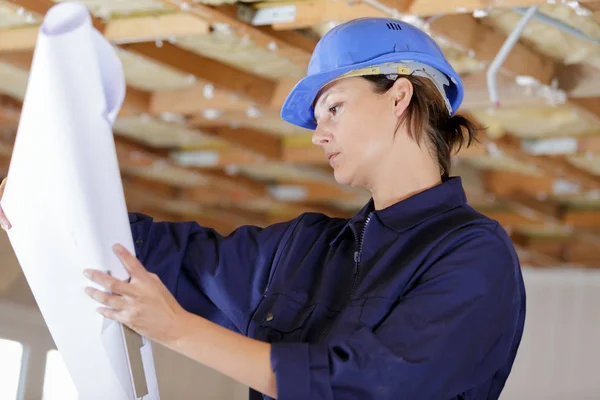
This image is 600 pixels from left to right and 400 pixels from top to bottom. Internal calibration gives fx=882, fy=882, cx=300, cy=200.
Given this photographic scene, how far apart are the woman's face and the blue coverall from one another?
0.31 ft

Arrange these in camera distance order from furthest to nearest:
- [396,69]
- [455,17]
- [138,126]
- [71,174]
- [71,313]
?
[138,126]
[455,17]
[396,69]
[71,313]
[71,174]

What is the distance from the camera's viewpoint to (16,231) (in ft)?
4.47

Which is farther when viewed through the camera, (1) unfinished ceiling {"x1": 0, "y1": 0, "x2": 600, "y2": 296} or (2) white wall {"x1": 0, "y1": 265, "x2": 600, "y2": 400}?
(2) white wall {"x1": 0, "y1": 265, "x2": 600, "y2": 400}

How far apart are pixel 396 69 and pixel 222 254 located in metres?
0.50

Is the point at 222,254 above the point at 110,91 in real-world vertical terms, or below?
below

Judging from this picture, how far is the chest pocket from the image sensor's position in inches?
59.3

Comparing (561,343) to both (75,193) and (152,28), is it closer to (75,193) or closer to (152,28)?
(152,28)

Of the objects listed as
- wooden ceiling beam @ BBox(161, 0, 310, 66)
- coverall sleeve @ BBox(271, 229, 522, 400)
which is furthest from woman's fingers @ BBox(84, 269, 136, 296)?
wooden ceiling beam @ BBox(161, 0, 310, 66)

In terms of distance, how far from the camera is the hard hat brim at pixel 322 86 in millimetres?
1542

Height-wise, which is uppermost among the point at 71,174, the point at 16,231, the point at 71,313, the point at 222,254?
the point at 71,174

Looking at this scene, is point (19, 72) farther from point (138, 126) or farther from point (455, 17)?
point (455, 17)

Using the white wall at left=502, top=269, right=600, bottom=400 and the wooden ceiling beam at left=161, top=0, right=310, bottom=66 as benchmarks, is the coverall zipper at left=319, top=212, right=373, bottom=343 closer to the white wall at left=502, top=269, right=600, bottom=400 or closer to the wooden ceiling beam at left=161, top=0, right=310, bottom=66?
the wooden ceiling beam at left=161, top=0, right=310, bottom=66

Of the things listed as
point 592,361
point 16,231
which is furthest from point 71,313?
point 592,361

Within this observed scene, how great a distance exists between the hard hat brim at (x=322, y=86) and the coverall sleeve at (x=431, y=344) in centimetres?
36
